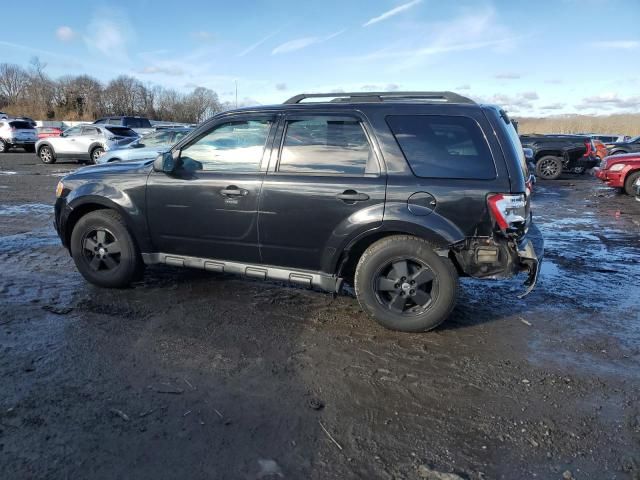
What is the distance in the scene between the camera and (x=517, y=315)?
441cm

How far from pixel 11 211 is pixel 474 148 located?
8577mm

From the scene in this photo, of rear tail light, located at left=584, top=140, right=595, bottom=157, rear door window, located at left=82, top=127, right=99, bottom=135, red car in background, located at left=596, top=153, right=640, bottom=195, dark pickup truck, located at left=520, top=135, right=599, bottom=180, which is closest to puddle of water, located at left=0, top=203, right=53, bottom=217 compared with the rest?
rear door window, located at left=82, top=127, right=99, bottom=135

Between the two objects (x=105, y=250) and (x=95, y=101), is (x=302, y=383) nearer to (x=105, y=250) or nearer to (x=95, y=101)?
(x=105, y=250)

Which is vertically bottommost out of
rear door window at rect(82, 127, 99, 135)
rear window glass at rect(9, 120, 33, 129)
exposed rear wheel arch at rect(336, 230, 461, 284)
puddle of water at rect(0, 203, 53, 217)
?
puddle of water at rect(0, 203, 53, 217)

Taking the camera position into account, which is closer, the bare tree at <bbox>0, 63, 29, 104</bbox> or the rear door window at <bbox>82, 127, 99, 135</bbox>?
the rear door window at <bbox>82, 127, 99, 135</bbox>

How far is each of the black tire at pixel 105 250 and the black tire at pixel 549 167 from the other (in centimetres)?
1641

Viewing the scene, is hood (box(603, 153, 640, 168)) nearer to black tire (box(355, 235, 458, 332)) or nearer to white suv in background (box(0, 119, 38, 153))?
black tire (box(355, 235, 458, 332))

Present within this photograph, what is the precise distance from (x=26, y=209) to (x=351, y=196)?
7806 mm

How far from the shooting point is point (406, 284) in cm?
390

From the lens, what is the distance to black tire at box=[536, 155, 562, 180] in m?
17.3

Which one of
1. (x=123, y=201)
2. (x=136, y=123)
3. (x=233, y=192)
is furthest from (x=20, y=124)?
(x=233, y=192)

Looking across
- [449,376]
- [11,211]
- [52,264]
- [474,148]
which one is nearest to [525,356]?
[449,376]

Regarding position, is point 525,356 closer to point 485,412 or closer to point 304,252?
point 485,412

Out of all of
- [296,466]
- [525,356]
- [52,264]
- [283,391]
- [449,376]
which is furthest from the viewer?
[52,264]
